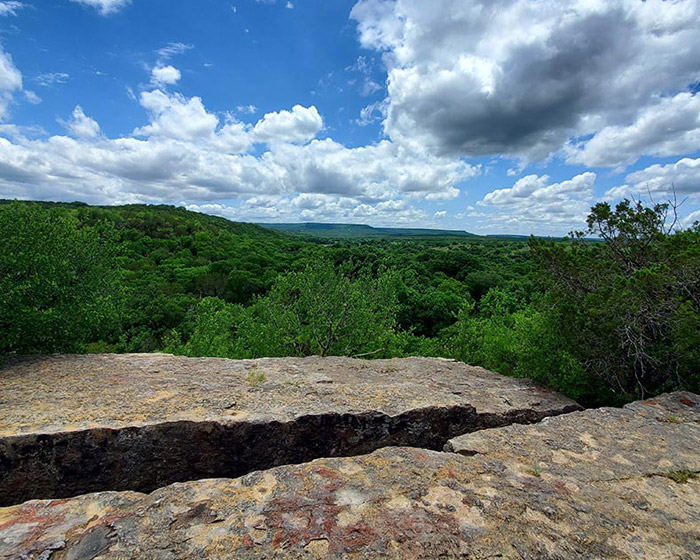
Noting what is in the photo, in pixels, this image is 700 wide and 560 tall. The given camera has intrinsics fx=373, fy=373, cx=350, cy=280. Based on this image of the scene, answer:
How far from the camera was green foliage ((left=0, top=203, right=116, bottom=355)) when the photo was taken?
668 cm

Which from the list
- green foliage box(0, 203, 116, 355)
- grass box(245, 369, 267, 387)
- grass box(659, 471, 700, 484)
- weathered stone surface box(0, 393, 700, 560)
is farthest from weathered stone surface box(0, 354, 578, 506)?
grass box(659, 471, 700, 484)

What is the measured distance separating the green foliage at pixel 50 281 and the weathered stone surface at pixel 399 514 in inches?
192

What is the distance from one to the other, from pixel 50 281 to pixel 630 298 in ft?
33.7

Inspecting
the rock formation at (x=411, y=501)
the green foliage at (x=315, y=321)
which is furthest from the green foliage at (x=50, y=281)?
the green foliage at (x=315, y=321)

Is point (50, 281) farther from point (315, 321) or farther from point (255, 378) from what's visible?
point (315, 321)

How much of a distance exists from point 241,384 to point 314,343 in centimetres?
664

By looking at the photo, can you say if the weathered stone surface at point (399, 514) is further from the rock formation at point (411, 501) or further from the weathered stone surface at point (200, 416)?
the weathered stone surface at point (200, 416)

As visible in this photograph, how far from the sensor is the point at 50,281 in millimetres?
7016

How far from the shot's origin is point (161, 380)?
5871 millimetres

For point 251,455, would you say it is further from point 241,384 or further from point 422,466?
point 422,466

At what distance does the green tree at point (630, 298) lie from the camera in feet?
20.3

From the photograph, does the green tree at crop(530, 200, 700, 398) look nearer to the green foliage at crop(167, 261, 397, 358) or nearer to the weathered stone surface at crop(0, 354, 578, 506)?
the weathered stone surface at crop(0, 354, 578, 506)

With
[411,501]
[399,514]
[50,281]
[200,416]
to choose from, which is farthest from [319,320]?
[399,514]

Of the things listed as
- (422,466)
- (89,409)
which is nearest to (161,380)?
(89,409)
